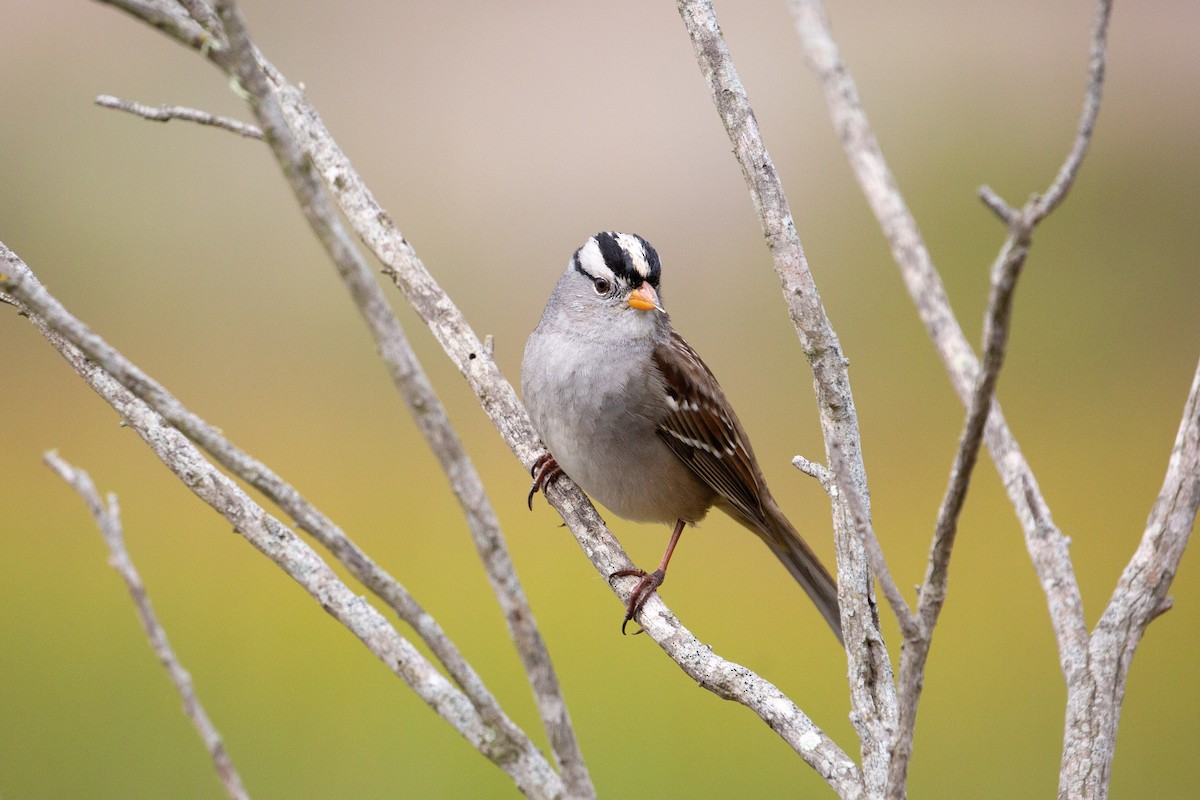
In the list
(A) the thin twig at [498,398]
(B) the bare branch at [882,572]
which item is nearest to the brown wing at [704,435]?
(A) the thin twig at [498,398]

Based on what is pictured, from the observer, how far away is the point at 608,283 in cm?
204

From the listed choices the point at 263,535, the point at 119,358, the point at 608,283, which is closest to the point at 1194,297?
the point at 608,283

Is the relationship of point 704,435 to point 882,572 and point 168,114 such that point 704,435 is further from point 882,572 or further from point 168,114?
point 882,572

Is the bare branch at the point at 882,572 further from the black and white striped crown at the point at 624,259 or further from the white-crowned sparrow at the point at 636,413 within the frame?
the black and white striped crown at the point at 624,259

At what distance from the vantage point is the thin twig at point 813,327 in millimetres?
1108

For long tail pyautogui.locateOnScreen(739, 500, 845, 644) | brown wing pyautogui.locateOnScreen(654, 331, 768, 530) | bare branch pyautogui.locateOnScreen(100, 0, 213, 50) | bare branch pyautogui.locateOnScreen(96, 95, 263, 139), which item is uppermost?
brown wing pyautogui.locateOnScreen(654, 331, 768, 530)

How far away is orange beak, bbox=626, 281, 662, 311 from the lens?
78.5 inches

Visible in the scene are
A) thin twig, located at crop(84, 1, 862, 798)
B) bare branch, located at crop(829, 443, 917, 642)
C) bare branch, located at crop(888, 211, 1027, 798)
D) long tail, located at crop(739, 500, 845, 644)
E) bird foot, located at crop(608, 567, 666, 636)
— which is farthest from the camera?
long tail, located at crop(739, 500, 845, 644)

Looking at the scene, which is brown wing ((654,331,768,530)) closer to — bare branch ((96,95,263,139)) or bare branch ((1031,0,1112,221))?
bare branch ((96,95,263,139))

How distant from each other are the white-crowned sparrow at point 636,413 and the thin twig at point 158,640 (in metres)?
0.99

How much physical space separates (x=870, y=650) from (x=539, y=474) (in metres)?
0.96

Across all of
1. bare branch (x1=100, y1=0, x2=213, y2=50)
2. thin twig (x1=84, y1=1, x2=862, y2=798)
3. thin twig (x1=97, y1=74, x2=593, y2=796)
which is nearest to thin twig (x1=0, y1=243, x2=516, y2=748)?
thin twig (x1=97, y1=74, x2=593, y2=796)

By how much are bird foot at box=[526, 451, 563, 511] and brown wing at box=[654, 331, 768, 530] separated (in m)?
0.21

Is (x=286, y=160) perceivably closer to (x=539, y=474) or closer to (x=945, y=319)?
(x=945, y=319)
